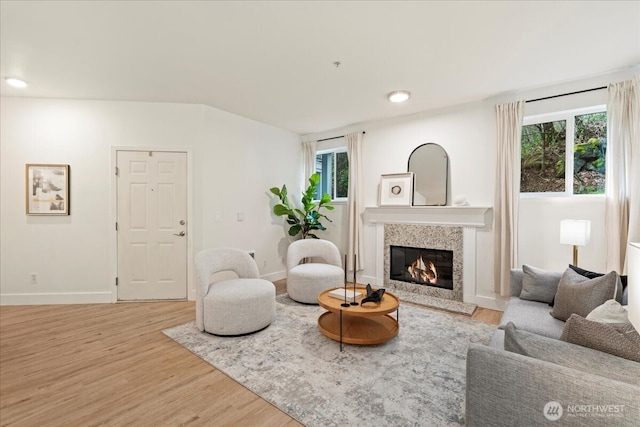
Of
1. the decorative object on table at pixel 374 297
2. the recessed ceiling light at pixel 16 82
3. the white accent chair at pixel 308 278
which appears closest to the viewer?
the decorative object on table at pixel 374 297

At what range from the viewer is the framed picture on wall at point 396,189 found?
431cm

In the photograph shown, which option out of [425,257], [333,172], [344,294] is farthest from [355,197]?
[344,294]

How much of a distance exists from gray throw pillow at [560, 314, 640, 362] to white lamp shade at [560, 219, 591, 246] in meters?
2.03

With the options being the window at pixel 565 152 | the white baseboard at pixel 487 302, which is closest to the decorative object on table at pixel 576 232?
the window at pixel 565 152

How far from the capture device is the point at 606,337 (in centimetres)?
114

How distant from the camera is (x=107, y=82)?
332 cm

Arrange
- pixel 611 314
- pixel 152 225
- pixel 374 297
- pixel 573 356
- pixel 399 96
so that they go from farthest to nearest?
pixel 152 225, pixel 399 96, pixel 374 297, pixel 611 314, pixel 573 356

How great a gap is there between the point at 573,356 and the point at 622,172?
283 cm

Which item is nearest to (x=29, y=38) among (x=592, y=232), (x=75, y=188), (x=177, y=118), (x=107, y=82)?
(x=107, y=82)

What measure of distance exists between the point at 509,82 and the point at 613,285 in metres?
2.31

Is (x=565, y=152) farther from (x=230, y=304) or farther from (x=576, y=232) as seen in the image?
(x=230, y=304)

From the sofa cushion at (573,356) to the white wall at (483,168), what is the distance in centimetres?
267

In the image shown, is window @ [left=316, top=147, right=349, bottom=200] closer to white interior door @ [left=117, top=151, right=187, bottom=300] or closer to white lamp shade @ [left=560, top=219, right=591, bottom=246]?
white interior door @ [left=117, top=151, right=187, bottom=300]

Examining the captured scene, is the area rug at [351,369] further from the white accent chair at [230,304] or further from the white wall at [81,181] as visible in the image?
the white wall at [81,181]
